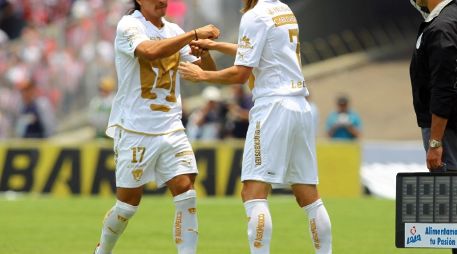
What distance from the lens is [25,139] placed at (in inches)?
963

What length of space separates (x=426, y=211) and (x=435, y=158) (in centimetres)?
43

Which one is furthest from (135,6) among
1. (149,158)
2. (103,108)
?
(103,108)

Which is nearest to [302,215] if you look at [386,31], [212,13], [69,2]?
[212,13]

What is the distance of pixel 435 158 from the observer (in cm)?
1013

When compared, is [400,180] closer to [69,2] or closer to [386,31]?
[69,2]

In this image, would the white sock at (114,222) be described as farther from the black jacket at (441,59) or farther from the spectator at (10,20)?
the spectator at (10,20)

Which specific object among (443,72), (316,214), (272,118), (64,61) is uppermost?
(443,72)

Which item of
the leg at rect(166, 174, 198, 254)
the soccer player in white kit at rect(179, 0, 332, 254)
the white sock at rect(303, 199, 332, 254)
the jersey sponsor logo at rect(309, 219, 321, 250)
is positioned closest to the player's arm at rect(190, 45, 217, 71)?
the soccer player in white kit at rect(179, 0, 332, 254)

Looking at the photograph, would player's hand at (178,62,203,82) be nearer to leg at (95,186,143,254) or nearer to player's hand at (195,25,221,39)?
player's hand at (195,25,221,39)

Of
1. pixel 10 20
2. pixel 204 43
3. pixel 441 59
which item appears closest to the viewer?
pixel 441 59

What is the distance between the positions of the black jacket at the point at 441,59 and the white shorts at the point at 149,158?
7.18 feet

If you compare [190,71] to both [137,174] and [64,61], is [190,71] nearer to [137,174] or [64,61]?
[137,174]

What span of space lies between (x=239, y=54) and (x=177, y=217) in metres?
1.59

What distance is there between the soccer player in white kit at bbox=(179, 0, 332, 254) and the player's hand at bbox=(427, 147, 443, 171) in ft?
3.15
